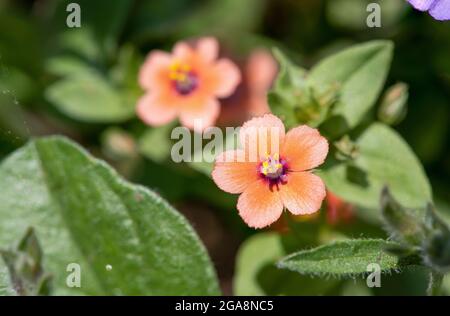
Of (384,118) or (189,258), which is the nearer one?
(189,258)

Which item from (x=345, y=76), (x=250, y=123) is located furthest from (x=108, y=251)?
(x=345, y=76)

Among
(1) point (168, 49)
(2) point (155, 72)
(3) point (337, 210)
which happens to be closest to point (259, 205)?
(3) point (337, 210)

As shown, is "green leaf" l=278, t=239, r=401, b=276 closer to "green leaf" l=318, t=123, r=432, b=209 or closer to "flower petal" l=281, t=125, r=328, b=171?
"flower petal" l=281, t=125, r=328, b=171

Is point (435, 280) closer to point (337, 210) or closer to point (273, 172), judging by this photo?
point (273, 172)

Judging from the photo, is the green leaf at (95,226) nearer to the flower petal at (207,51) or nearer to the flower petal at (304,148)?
the flower petal at (304,148)

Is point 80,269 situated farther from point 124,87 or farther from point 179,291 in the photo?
point 124,87

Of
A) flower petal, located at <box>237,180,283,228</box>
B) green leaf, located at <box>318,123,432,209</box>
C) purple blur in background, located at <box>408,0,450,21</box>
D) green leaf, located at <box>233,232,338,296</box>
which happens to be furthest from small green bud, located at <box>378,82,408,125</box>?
flower petal, located at <box>237,180,283,228</box>
